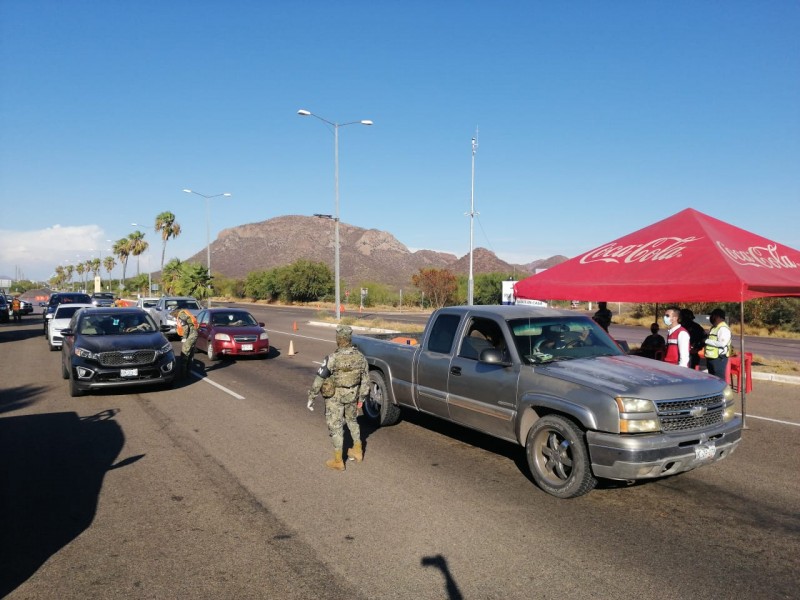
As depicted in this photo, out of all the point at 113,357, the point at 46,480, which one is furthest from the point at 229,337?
the point at 46,480

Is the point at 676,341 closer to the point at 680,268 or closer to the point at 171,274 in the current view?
the point at 680,268

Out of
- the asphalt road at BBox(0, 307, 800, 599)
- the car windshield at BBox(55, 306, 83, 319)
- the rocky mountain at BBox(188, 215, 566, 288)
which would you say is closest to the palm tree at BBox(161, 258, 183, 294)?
the car windshield at BBox(55, 306, 83, 319)

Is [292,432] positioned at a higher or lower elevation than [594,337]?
lower

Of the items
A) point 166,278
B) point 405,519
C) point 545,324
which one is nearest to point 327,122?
point 545,324

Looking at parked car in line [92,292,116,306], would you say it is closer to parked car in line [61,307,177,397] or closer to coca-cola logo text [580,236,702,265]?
parked car in line [61,307,177,397]

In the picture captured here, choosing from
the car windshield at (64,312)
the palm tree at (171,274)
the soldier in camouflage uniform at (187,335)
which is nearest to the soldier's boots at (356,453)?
the soldier in camouflage uniform at (187,335)

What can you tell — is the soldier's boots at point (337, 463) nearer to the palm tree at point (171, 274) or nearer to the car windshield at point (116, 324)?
the car windshield at point (116, 324)

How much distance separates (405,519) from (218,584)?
171 centimetres

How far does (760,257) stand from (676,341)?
190 cm

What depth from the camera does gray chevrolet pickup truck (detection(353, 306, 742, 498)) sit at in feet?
17.5

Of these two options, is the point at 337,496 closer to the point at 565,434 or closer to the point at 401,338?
the point at 565,434

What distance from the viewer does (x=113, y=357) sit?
11.0 meters

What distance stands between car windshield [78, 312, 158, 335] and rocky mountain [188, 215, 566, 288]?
123711mm

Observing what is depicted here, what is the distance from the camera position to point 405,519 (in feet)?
17.1
